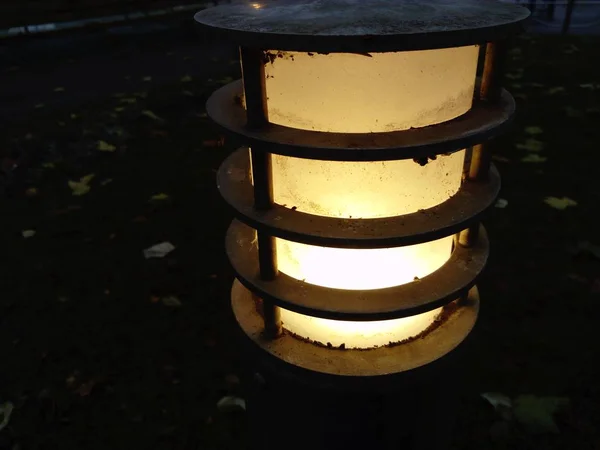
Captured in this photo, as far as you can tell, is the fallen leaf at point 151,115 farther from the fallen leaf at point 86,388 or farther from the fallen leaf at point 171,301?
the fallen leaf at point 86,388

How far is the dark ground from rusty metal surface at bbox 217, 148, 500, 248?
59 centimetres

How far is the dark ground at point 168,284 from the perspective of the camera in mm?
2328

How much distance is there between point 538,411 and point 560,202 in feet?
6.62

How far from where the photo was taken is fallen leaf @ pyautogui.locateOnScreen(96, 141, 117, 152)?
4879 mm

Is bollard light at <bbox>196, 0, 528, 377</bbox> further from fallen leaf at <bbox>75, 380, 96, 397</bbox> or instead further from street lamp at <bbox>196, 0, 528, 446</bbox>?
fallen leaf at <bbox>75, 380, 96, 397</bbox>

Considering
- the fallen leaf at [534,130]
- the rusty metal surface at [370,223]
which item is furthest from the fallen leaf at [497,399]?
the fallen leaf at [534,130]

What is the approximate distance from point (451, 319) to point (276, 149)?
33.2 inches

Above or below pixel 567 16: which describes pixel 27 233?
below

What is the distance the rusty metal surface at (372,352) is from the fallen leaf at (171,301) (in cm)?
141

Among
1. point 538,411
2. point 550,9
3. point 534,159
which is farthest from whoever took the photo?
point 550,9

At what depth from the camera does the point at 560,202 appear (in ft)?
12.4

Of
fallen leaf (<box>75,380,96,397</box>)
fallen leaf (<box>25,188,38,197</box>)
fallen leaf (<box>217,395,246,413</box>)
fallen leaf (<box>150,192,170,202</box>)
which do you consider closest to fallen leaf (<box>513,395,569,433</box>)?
fallen leaf (<box>217,395,246,413</box>)

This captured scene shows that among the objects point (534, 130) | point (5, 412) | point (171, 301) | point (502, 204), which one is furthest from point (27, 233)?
point (534, 130)

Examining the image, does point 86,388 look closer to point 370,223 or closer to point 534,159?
point 370,223
